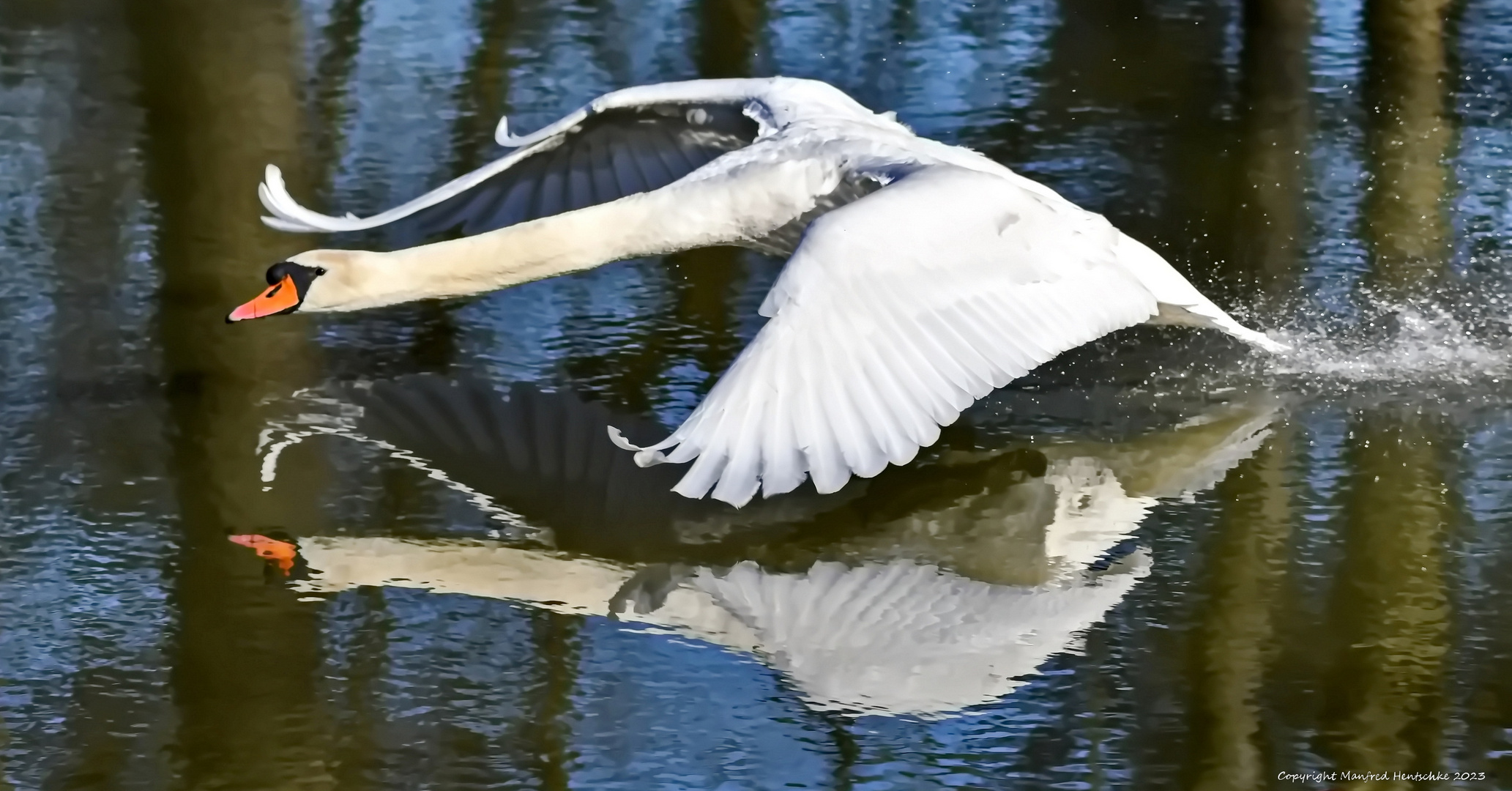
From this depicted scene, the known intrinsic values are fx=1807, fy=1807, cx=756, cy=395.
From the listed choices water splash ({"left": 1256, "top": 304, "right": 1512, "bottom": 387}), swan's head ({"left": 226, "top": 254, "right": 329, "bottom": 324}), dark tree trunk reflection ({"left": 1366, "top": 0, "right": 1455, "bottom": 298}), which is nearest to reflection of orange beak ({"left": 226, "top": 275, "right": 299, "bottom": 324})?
swan's head ({"left": 226, "top": 254, "right": 329, "bottom": 324})

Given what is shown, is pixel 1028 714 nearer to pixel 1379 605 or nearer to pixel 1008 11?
pixel 1379 605

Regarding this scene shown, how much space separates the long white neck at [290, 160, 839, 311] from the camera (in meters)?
5.37

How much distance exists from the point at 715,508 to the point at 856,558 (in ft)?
1.59

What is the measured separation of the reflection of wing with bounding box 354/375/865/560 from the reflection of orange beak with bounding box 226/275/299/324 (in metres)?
0.49

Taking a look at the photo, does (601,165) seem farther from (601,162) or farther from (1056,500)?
→ (1056,500)

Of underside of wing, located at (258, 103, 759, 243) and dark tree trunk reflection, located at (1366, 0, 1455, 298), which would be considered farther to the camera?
dark tree trunk reflection, located at (1366, 0, 1455, 298)

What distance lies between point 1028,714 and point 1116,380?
224cm

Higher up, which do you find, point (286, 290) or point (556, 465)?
point (286, 290)

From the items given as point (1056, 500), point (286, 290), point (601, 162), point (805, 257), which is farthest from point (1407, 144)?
point (286, 290)

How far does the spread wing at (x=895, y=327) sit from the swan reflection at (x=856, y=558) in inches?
11.6

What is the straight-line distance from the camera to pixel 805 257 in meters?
4.52

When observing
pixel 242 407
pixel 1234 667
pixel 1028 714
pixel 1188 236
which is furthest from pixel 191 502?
pixel 1188 236

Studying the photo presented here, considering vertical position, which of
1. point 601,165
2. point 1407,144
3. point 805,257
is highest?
point 805,257

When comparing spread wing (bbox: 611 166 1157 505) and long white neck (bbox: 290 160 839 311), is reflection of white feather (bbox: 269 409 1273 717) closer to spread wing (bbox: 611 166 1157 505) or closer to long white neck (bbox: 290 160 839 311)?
spread wing (bbox: 611 166 1157 505)
